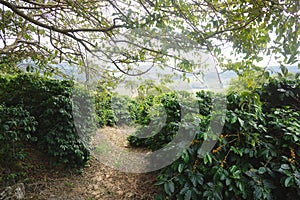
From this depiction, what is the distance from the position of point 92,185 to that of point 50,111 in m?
1.34

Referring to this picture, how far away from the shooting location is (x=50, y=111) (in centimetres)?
327

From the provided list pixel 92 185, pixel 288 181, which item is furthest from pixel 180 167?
pixel 92 185

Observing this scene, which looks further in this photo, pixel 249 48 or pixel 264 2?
pixel 249 48

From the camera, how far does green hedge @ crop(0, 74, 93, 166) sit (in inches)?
128

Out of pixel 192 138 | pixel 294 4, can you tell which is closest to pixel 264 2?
pixel 294 4

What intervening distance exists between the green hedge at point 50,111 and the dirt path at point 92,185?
0.90ft

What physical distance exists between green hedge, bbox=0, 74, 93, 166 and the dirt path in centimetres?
27

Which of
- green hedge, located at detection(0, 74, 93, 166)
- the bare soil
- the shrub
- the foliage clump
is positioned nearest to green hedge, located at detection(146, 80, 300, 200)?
the foliage clump

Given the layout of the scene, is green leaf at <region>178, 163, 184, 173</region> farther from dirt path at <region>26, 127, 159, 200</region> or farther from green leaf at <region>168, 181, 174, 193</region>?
dirt path at <region>26, 127, 159, 200</region>

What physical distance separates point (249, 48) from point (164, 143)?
1.45m

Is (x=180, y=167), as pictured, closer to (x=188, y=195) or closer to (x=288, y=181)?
(x=188, y=195)

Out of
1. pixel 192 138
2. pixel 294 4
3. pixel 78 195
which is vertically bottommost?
pixel 78 195

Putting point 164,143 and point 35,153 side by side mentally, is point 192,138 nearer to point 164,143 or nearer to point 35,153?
point 164,143

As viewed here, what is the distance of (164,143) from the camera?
2.56 metres
